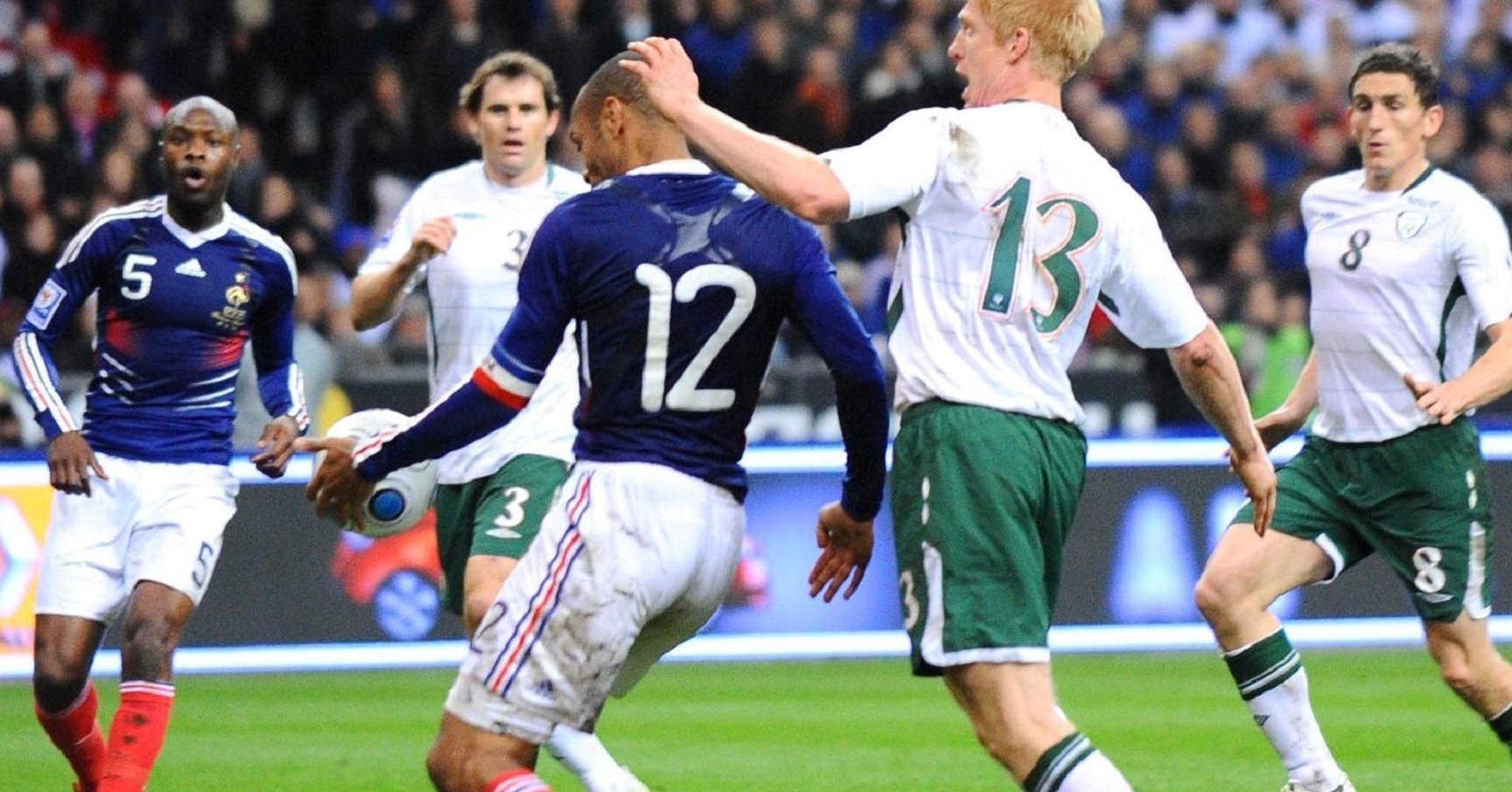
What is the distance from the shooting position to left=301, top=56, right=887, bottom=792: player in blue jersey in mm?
5254

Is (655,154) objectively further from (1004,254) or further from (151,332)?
(151,332)

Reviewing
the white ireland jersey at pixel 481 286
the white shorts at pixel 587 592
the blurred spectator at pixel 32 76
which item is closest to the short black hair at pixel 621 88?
the white shorts at pixel 587 592

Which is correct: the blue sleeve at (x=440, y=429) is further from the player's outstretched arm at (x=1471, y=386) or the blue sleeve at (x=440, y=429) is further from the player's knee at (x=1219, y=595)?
the player's outstretched arm at (x=1471, y=386)

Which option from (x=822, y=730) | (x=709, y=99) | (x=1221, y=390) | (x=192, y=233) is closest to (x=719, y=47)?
(x=709, y=99)

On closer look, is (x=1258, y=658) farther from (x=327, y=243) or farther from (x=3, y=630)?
(x=327, y=243)

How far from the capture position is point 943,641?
5.36 metres

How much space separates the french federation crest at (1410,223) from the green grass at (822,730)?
204 cm

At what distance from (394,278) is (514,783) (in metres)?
2.93

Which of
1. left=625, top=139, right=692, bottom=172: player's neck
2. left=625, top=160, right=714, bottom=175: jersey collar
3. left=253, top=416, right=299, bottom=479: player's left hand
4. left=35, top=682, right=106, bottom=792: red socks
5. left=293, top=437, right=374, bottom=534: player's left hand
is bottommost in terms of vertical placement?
left=35, top=682, right=106, bottom=792: red socks

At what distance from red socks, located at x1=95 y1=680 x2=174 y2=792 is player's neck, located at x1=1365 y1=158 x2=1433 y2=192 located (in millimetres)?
4185

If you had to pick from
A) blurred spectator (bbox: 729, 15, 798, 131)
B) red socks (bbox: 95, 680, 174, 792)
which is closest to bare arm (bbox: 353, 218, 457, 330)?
red socks (bbox: 95, 680, 174, 792)

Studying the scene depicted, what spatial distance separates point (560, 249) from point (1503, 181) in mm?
13777

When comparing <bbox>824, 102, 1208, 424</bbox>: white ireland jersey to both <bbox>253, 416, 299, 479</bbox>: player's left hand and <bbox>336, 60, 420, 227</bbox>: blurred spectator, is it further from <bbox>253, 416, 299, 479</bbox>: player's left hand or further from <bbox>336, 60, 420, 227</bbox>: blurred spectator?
<bbox>336, 60, 420, 227</bbox>: blurred spectator

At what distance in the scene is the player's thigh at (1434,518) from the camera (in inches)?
297
